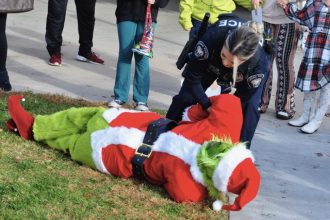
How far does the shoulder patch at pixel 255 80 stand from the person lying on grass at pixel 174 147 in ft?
1.05

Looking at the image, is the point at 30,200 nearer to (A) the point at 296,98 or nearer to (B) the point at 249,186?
(B) the point at 249,186

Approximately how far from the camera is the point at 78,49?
828 cm

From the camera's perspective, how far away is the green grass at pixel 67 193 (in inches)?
144

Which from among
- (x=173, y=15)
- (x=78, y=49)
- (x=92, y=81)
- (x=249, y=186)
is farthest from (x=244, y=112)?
(x=173, y=15)

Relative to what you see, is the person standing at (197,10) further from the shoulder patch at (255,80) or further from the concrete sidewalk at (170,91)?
the shoulder patch at (255,80)

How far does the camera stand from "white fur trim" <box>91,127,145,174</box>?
4.17 m

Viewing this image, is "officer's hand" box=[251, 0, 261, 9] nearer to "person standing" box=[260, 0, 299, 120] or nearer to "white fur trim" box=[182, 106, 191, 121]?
"person standing" box=[260, 0, 299, 120]

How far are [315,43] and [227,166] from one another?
259cm

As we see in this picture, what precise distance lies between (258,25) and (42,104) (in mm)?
2166

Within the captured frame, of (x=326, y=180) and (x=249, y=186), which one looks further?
(x=326, y=180)

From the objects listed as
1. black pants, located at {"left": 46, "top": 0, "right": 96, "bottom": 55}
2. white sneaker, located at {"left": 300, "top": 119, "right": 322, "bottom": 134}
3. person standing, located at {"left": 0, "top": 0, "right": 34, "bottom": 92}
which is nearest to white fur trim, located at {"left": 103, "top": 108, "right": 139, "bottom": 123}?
person standing, located at {"left": 0, "top": 0, "right": 34, "bottom": 92}

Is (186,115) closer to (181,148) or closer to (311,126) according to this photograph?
(181,148)

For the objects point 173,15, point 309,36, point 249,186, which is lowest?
point 173,15

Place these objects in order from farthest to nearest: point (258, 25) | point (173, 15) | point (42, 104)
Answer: point (173, 15), point (42, 104), point (258, 25)
